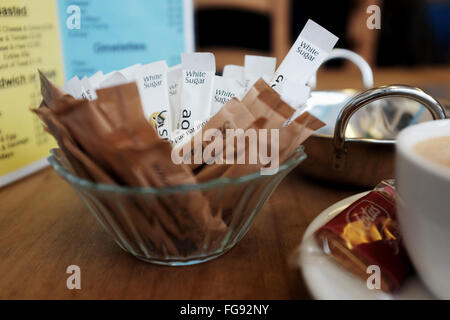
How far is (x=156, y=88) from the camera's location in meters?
0.40

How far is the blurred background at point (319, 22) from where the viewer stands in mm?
1492

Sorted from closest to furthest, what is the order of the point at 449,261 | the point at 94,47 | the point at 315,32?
the point at 449,261, the point at 315,32, the point at 94,47

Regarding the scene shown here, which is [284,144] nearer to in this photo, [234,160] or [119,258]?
[234,160]

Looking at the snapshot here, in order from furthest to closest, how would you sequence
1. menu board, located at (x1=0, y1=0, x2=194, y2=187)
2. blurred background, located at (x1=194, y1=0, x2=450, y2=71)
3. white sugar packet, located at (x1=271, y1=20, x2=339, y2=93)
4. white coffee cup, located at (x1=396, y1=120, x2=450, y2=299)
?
blurred background, located at (x1=194, y1=0, x2=450, y2=71), menu board, located at (x1=0, y1=0, x2=194, y2=187), white sugar packet, located at (x1=271, y1=20, x2=339, y2=93), white coffee cup, located at (x1=396, y1=120, x2=450, y2=299)

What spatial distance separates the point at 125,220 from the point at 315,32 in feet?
0.74

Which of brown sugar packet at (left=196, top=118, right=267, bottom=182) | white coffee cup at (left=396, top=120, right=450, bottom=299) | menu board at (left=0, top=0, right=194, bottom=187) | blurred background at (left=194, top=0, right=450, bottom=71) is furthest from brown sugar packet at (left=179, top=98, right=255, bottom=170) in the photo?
blurred background at (left=194, top=0, right=450, bottom=71)

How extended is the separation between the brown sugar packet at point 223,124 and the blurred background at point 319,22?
1.09 metres

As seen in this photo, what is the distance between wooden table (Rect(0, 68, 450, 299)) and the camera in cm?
32

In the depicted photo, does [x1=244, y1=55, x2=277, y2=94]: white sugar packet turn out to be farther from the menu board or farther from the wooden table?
the menu board

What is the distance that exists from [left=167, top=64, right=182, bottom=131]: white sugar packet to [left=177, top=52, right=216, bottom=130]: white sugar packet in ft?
0.06

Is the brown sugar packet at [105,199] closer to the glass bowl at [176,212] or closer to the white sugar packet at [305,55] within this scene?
the glass bowl at [176,212]

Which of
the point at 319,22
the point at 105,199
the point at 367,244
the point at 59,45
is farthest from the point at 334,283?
the point at 319,22
